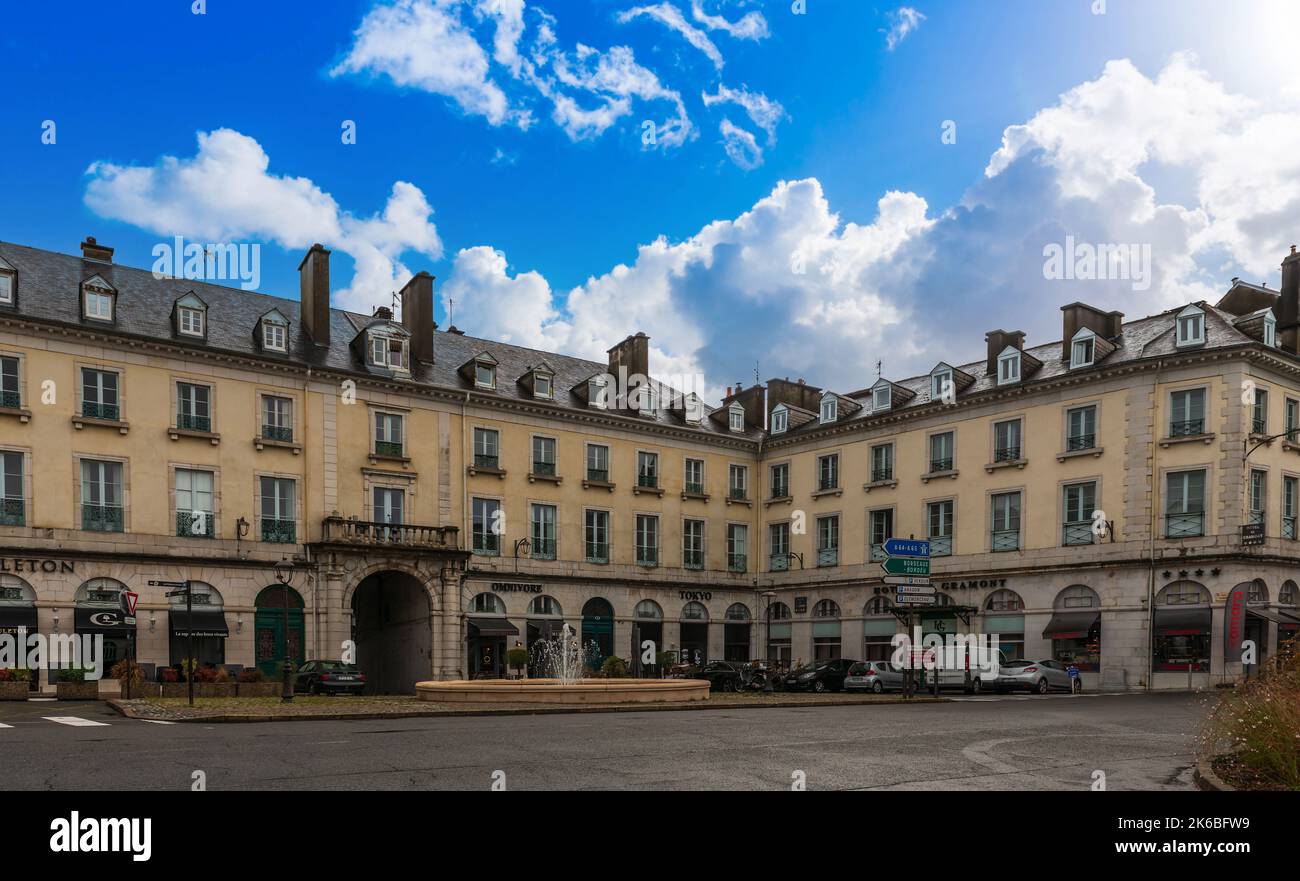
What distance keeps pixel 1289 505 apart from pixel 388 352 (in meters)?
34.1

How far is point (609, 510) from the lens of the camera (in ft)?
160

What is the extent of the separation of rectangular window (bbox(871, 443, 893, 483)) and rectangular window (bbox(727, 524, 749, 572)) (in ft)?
26.4

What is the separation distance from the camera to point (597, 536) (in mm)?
48438

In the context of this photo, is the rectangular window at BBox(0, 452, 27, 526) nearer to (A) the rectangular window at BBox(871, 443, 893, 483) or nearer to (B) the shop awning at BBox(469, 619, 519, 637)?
(B) the shop awning at BBox(469, 619, 519, 637)

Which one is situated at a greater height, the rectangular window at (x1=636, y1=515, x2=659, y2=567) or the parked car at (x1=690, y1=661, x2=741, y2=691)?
the rectangular window at (x1=636, y1=515, x2=659, y2=567)

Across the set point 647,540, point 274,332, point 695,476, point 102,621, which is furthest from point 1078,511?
point 102,621

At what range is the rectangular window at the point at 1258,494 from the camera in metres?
36.9

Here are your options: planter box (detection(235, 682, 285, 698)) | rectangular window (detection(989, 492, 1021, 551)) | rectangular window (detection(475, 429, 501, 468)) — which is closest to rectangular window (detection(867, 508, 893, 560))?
rectangular window (detection(989, 492, 1021, 551))

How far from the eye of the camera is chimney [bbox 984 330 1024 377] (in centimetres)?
4597

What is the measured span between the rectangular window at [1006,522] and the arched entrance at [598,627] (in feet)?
54.4

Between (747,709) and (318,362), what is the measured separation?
2379 centimetres

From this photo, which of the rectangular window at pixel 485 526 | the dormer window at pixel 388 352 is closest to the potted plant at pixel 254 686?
the rectangular window at pixel 485 526

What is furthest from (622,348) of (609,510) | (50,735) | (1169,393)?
(50,735)

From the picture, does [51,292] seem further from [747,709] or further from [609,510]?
[747,709]
